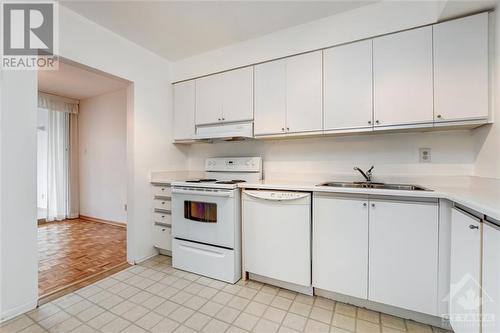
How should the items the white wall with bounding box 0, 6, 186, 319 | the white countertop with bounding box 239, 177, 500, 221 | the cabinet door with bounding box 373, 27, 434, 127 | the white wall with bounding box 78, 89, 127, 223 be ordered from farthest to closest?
the white wall with bounding box 78, 89, 127, 223, the cabinet door with bounding box 373, 27, 434, 127, the white wall with bounding box 0, 6, 186, 319, the white countertop with bounding box 239, 177, 500, 221

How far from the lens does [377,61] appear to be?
1820 mm

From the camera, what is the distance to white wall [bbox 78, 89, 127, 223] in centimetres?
398

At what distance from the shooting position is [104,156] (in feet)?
13.8

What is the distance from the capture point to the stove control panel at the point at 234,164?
2.54m

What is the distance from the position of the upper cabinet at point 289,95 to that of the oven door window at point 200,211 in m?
0.91

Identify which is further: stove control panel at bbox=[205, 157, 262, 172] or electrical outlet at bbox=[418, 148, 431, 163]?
stove control panel at bbox=[205, 157, 262, 172]

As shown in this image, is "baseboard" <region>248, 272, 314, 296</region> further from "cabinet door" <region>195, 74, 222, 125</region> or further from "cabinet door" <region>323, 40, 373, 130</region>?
"cabinet door" <region>195, 74, 222, 125</region>

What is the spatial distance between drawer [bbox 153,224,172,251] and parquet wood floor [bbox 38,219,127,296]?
15.6 inches

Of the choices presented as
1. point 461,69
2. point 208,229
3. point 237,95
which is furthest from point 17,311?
point 461,69

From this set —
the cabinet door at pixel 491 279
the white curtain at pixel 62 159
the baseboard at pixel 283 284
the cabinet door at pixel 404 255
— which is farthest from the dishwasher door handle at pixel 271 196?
the white curtain at pixel 62 159

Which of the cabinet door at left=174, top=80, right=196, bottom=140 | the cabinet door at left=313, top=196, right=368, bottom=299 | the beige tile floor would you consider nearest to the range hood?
the cabinet door at left=174, top=80, right=196, bottom=140

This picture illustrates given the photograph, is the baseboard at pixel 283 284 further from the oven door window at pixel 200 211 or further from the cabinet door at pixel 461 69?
the cabinet door at pixel 461 69

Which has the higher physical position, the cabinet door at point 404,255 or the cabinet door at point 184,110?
the cabinet door at point 184,110

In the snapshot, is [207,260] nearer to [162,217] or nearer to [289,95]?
[162,217]
